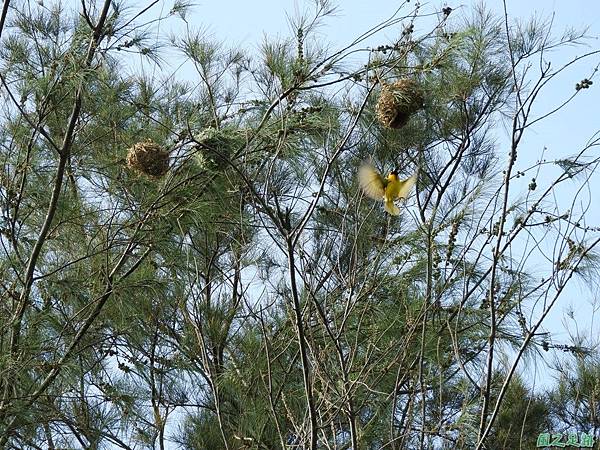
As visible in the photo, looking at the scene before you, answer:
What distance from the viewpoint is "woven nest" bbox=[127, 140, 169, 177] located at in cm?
264

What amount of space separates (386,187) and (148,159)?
56 centimetres

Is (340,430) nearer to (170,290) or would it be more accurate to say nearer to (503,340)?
(170,290)

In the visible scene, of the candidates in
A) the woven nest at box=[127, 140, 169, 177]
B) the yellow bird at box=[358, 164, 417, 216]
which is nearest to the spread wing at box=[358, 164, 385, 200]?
the yellow bird at box=[358, 164, 417, 216]

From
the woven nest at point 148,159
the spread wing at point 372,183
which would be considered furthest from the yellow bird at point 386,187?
the woven nest at point 148,159

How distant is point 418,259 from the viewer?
3.46 meters

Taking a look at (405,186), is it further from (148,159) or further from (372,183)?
(148,159)

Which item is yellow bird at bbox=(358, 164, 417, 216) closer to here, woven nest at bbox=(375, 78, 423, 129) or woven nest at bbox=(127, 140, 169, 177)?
woven nest at bbox=(375, 78, 423, 129)

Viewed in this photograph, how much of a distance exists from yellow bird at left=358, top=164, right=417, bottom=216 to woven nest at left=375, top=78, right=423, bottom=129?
0.55ft

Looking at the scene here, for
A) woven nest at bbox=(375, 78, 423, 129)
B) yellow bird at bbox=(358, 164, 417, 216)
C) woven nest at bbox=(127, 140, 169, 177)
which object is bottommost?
yellow bird at bbox=(358, 164, 417, 216)

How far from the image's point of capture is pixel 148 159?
2.64 m

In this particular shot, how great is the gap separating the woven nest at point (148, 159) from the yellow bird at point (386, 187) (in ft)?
1.58

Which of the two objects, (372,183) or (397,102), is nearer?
(372,183)

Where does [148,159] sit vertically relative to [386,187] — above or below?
above

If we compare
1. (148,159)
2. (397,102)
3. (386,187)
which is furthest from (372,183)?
(148,159)
